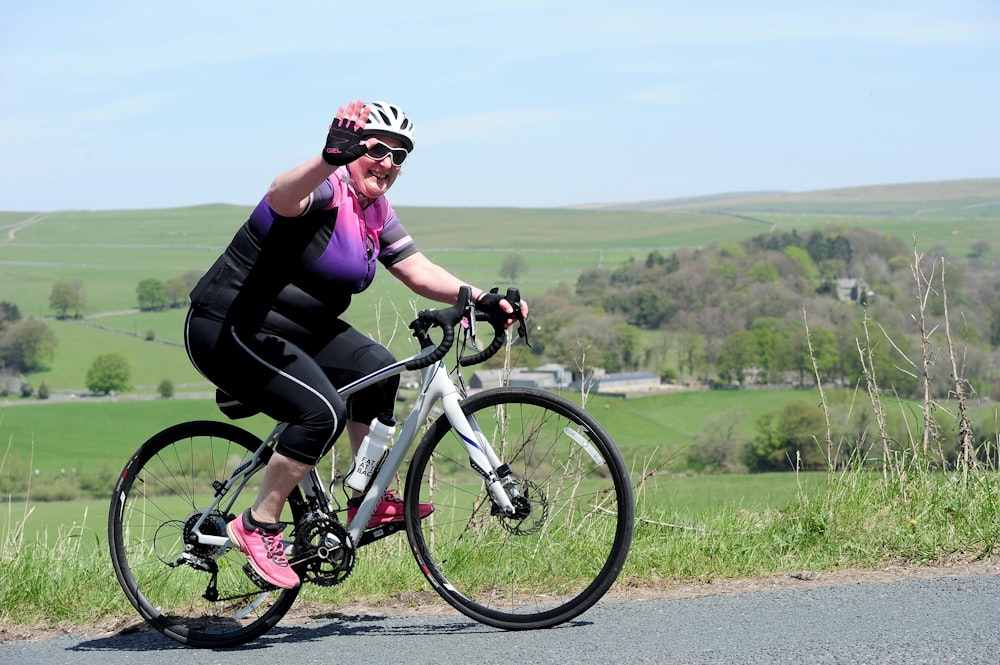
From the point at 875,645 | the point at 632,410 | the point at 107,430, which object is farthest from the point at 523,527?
the point at 107,430

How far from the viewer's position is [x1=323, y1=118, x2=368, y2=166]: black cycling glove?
12.0 ft

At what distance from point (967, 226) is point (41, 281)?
116285 mm

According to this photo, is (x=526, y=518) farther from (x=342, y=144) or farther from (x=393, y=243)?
(x=342, y=144)

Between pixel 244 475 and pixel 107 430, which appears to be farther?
pixel 107 430

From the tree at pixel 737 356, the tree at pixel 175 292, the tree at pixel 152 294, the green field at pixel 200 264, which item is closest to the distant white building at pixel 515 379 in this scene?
the green field at pixel 200 264

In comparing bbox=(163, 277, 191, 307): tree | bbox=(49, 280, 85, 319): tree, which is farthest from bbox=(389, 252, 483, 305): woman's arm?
bbox=(49, 280, 85, 319): tree

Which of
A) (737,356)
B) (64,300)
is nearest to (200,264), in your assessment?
(64,300)

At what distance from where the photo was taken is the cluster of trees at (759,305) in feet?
232

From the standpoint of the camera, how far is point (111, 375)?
290 feet

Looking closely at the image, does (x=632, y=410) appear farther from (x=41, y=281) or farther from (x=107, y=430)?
(x=41, y=281)

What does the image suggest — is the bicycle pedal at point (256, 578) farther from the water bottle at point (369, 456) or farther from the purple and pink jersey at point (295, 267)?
the purple and pink jersey at point (295, 267)

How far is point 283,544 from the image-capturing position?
4410 mm

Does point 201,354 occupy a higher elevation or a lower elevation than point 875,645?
higher

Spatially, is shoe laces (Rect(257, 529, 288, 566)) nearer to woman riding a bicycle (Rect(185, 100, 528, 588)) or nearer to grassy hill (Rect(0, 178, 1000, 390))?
woman riding a bicycle (Rect(185, 100, 528, 588))
